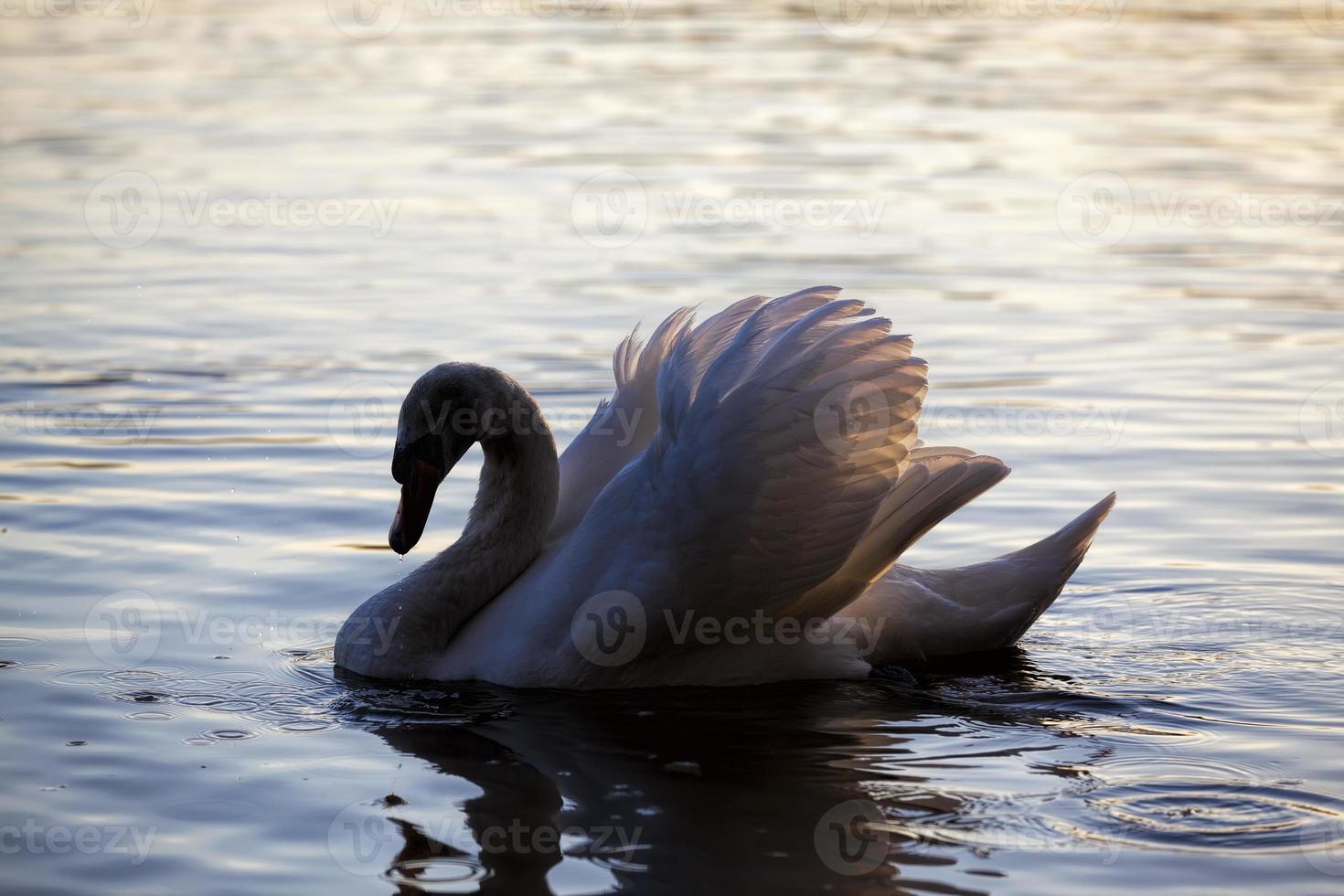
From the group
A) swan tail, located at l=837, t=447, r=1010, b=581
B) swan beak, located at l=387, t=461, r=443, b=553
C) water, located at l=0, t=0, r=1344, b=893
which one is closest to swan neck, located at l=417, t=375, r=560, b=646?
swan beak, located at l=387, t=461, r=443, b=553

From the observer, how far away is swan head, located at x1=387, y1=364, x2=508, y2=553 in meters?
7.44

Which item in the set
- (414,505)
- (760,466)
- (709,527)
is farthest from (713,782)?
(414,505)

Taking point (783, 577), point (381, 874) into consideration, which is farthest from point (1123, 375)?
point (381, 874)

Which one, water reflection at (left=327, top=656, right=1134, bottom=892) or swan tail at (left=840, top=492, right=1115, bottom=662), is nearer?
water reflection at (left=327, top=656, right=1134, bottom=892)

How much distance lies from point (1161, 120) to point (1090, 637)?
45.3 feet

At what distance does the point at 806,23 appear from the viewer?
2959cm

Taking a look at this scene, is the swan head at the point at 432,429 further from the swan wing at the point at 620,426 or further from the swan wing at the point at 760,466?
the swan wing at the point at 760,466

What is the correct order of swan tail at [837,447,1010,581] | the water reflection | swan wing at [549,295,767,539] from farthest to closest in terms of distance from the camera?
swan wing at [549,295,767,539] → swan tail at [837,447,1010,581] → the water reflection

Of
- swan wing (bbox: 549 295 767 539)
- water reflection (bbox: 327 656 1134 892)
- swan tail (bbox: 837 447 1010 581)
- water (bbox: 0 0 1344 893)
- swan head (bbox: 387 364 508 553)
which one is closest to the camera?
water reflection (bbox: 327 656 1134 892)

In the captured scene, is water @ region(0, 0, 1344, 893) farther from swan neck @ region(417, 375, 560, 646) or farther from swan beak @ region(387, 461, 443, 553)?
swan beak @ region(387, 461, 443, 553)

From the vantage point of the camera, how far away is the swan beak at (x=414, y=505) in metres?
7.54

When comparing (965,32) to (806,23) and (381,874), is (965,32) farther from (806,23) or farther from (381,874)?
(381,874)

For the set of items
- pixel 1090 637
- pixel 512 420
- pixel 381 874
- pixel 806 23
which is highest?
pixel 806 23

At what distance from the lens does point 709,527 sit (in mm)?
6777
